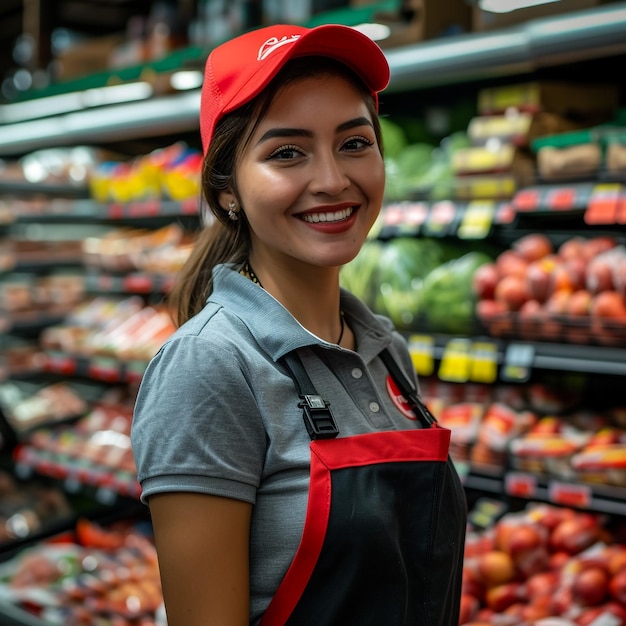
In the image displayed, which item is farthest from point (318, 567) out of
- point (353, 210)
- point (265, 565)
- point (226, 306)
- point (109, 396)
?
point (109, 396)

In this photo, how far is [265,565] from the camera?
108 cm

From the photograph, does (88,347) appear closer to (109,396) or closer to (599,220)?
(109,396)

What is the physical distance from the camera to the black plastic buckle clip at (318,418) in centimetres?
109

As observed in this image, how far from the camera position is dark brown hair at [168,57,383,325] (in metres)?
1.16

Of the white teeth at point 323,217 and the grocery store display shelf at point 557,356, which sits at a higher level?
the white teeth at point 323,217

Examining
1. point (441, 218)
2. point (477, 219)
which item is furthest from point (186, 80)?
point (477, 219)

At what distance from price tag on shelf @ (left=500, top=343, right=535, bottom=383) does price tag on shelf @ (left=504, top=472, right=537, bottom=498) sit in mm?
288

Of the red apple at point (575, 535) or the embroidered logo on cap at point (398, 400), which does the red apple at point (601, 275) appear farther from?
the embroidered logo on cap at point (398, 400)

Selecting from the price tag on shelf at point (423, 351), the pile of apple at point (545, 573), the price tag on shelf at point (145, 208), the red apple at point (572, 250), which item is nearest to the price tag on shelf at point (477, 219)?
the red apple at point (572, 250)

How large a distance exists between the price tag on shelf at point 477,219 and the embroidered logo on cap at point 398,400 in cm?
130

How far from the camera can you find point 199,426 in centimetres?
103

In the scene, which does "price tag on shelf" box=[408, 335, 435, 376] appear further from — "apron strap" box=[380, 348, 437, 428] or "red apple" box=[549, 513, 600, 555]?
"apron strap" box=[380, 348, 437, 428]

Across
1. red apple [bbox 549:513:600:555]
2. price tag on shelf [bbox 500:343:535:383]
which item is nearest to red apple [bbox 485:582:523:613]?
red apple [bbox 549:513:600:555]

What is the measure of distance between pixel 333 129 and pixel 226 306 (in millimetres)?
302
